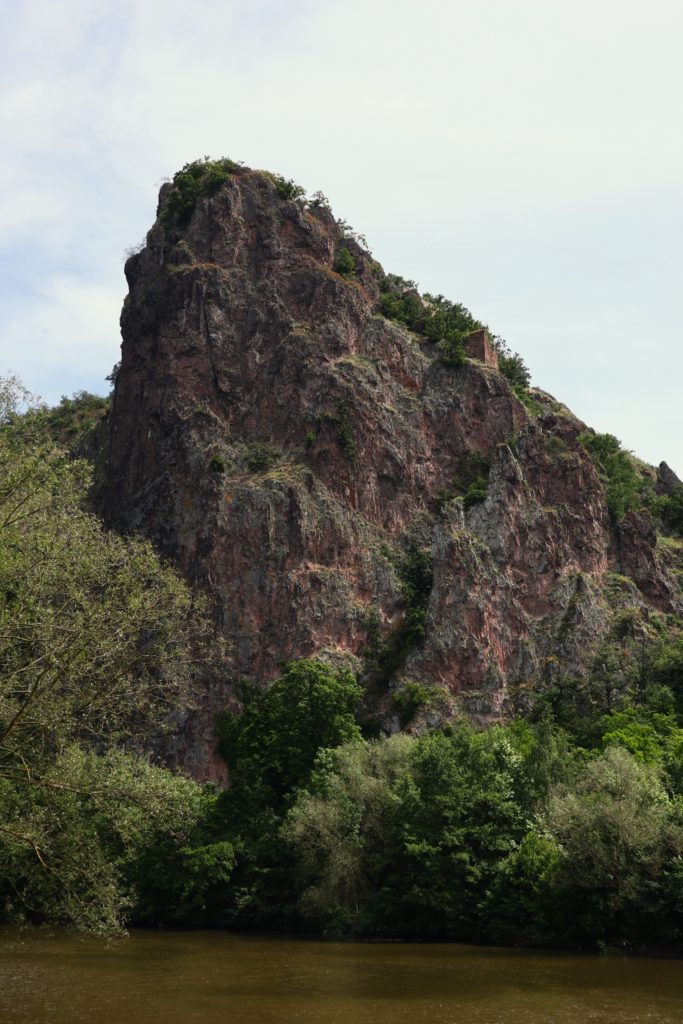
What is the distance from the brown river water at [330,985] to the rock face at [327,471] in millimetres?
46977

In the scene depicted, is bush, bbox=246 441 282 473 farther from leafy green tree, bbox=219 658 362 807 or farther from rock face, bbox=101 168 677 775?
leafy green tree, bbox=219 658 362 807

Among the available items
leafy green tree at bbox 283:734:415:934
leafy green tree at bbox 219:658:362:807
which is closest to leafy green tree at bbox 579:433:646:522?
leafy green tree at bbox 219:658:362:807

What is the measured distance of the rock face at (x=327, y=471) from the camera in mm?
100688

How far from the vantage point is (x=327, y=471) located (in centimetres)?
10962

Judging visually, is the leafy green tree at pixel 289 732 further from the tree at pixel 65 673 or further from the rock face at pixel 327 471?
the tree at pixel 65 673

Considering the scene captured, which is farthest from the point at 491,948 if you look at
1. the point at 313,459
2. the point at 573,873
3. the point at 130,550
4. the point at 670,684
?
the point at 313,459

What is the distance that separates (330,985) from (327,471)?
7476cm

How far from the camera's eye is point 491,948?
49844 millimetres

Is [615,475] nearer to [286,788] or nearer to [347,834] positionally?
[286,788]

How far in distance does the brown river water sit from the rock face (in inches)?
1849

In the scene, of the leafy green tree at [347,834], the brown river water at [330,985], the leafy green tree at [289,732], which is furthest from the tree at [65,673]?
the leafy green tree at [289,732]

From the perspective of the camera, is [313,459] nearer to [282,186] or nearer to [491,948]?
[282,186]

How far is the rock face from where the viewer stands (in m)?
101

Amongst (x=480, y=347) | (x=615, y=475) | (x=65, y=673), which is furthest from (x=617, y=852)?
(x=480, y=347)
